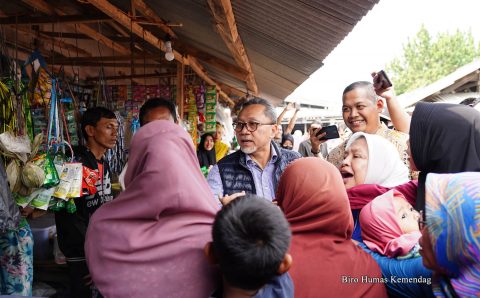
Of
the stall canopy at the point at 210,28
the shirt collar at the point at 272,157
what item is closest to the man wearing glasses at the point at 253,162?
the shirt collar at the point at 272,157

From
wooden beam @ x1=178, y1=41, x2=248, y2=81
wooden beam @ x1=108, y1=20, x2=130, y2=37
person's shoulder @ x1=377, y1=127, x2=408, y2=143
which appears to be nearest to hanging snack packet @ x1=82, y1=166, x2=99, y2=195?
person's shoulder @ x1=377, y1=127, x2=408, y2=143

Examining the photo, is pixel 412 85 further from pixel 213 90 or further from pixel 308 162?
pixel 308 162

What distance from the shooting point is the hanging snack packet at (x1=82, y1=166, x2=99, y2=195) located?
2.92 meters

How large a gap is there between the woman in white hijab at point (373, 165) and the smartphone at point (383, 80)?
685 mm

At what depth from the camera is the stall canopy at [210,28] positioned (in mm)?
2982

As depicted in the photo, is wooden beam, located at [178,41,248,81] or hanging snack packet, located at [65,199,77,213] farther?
wooden beam, located at [178,41,248,81]

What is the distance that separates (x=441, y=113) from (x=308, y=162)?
0.68 m

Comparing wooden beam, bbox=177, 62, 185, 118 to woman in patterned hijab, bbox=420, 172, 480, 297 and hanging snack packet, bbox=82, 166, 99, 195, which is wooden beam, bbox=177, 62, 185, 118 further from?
woman in patterned hijab, bbox=420, 172, 480, 297

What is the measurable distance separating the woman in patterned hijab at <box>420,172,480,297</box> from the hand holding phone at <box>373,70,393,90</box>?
4.79 feet

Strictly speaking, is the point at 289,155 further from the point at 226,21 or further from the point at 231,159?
the point at 226,21

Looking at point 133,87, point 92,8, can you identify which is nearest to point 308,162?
point 92,8

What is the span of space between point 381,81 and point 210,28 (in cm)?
266

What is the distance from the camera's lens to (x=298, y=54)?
4.28m

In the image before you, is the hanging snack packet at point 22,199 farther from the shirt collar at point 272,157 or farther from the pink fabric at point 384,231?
the pink fabric at point 384,231
